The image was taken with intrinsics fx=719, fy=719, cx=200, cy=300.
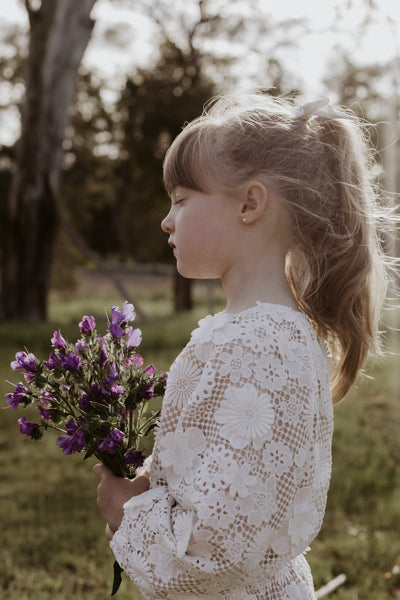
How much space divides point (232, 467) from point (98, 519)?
318 cm

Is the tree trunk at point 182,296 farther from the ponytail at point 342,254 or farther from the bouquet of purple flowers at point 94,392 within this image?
the bouquet of purple flowers at point 94,392

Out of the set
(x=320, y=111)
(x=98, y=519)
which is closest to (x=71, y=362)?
(x=320, y=111)

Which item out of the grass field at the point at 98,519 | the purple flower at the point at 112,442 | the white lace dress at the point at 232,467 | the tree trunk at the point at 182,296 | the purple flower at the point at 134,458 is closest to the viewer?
the white lace dress at the point at 232,467

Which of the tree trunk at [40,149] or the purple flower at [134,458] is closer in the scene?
the purple flower at [134,458]

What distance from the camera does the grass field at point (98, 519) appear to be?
365cm

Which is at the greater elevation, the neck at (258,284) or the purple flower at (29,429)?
the neck at (258,284)

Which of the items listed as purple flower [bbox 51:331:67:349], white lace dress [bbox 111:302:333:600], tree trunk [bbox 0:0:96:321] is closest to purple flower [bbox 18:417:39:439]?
purple flower [bbox 51:331:67:349]

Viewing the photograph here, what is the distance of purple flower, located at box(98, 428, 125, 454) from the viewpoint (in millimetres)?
1691

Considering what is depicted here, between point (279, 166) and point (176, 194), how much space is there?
27 cm

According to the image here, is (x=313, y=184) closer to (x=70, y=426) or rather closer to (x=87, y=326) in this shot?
(x=87, y=326)

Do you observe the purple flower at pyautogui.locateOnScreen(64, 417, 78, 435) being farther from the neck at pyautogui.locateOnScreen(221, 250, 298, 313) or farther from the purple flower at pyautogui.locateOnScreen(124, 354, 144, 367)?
the neck at pyautogui.locateOnScreen(221, 250, 298, 313)

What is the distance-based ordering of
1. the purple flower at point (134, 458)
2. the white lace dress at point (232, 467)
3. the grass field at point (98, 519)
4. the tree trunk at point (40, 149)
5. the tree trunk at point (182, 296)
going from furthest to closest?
the tree trunk at point (182, 296) → the tree trunk at point (40, 149) → the grass field at point (98, 519) → the purple flower at point (134, 458) → the white lace dress at point (232, 467)

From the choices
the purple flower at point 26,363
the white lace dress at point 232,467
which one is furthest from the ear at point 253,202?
the purple flower at point 26,363

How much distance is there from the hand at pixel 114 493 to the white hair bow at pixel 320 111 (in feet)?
3.41
